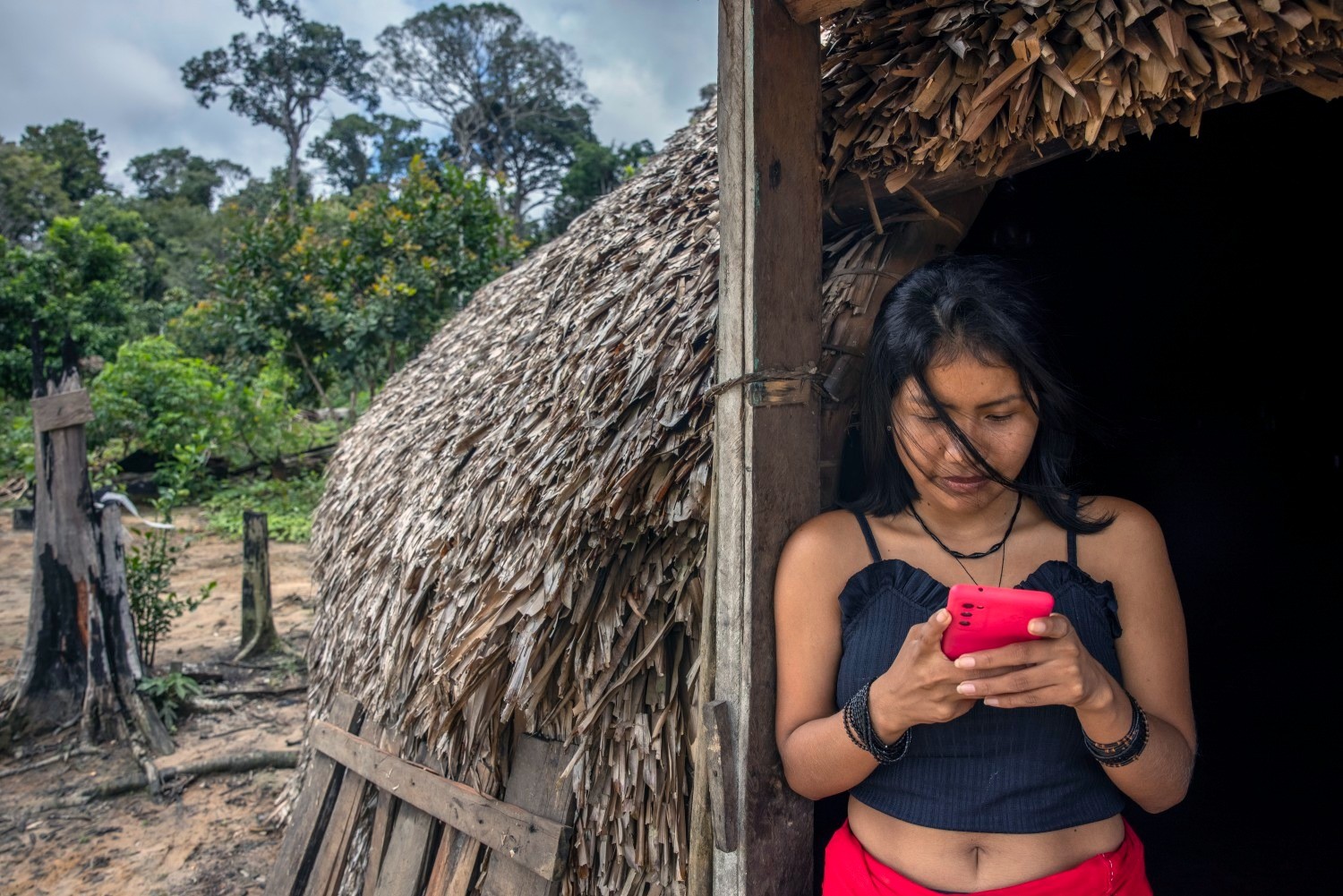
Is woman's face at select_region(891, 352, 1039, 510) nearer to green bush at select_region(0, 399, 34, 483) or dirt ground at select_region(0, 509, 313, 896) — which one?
dirt ground at select_region(0, 509, 313, 896)

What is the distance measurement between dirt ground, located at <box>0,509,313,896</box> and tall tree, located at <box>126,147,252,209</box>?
32.1 m

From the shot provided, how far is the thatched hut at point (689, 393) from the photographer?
1.21 metres

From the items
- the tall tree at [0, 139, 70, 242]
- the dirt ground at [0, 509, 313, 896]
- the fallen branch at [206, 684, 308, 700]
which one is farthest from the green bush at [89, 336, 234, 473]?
the tall tree at [0, 139, 70, 242]

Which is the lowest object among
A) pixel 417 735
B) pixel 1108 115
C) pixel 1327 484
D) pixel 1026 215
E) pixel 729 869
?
pixel 417 735

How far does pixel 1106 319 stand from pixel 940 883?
2.00 metres

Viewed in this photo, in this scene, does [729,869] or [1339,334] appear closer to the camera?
[729,869]

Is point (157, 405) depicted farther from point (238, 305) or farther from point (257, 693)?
point (257, 693)

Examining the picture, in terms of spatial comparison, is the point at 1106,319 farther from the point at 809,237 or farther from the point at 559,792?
the point at 559,792

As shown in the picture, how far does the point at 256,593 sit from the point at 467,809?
5.48m

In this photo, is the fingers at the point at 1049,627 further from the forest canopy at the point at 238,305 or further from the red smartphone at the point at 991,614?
the forest canopy at the point at 238,305

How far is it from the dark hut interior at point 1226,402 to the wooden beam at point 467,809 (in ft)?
5.59

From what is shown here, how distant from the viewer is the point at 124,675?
5730 millimetres

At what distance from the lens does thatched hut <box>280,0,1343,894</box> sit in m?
1.21

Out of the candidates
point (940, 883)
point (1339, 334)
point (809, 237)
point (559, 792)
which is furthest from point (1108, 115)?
point (1339, 334)
